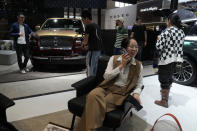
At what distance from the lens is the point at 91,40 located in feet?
11.1

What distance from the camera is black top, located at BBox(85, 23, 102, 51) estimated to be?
3.29 metres

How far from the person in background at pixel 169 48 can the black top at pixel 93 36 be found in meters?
1.12

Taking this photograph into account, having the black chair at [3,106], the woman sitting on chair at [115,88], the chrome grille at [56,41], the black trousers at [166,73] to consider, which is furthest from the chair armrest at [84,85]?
the chrome grille at [56,41]

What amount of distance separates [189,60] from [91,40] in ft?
7.96

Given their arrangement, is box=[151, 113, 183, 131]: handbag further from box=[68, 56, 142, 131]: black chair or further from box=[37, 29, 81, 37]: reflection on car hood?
box=[37, 29, 81, 37]: reflection on car hood

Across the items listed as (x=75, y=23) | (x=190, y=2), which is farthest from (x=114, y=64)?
(x=190, y=2)

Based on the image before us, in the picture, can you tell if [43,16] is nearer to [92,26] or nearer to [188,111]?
[92,26]

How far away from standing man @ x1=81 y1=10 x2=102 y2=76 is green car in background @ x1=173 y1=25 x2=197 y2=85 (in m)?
2.19

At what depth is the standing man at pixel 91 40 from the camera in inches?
130

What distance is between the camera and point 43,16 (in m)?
10.6

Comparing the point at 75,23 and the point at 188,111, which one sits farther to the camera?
the point at 75,23

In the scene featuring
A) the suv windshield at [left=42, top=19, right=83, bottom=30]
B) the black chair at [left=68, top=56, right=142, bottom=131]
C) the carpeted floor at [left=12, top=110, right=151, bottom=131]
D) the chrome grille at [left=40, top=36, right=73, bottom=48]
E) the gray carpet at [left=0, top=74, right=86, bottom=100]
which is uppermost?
the suv windshield at [left=42, top=19, right=83, bottom=30]

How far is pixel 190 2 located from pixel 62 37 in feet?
14.6

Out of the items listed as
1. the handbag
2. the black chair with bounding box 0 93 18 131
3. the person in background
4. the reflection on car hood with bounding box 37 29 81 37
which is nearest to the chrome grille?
the reflection on car hood with bounding box 37 29 81 37
